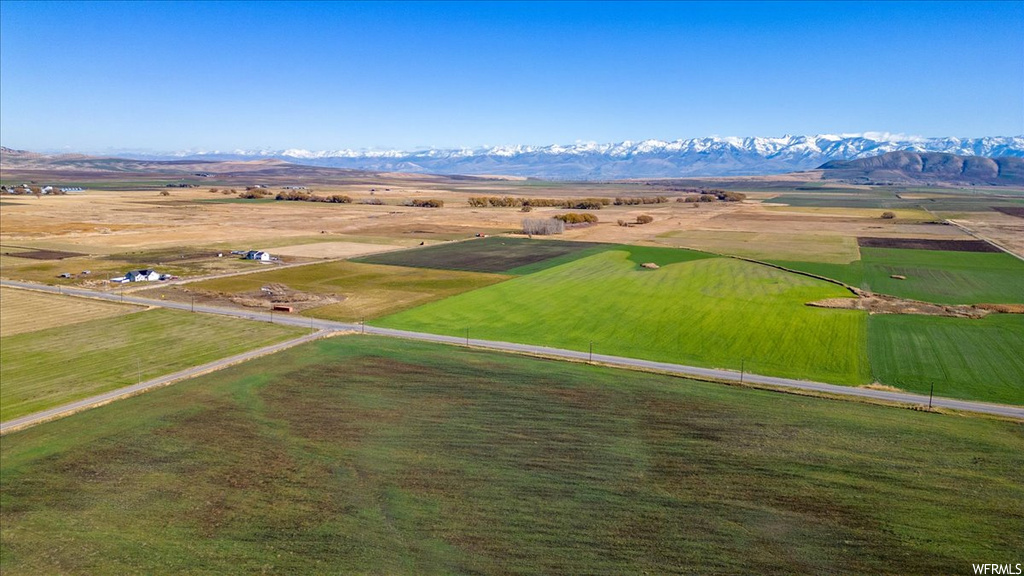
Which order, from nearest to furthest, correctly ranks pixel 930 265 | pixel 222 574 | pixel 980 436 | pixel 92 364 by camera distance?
pixel 222 574 → pixel 980 436 → pixel 92 364 → pixel 930 265

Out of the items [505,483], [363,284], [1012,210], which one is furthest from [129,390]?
[1012,210]

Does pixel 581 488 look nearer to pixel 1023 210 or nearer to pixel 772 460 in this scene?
pixel 772 460

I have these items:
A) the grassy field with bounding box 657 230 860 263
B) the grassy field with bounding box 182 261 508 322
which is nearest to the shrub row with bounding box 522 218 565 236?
the grassy field with bounding box 657 230 860 263

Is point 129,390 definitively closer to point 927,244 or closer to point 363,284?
point 363,284

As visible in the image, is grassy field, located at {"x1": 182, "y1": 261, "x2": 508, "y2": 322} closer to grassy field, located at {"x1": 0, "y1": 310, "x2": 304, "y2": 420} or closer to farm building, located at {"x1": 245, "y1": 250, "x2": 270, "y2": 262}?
farm building, located at {"x1": 245, "y1": 250, "x2": 270, "y2": 262}

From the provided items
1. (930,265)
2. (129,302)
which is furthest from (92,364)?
(930,265)

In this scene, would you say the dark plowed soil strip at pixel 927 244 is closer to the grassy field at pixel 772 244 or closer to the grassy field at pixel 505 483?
the grassy field at pixel 772 244
